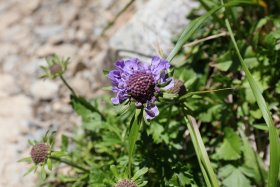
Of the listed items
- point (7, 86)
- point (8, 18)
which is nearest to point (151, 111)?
point (7, 86)

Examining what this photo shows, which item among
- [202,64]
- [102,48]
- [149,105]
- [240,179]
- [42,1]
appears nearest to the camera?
[149,105]

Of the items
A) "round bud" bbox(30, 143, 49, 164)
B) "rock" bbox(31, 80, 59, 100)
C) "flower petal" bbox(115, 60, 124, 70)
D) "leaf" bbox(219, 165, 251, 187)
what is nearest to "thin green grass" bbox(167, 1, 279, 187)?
"flower petal" bbox(115, 60, 124, 70)

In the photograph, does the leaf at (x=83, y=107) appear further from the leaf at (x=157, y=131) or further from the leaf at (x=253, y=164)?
the leaf at (x=253, y=164)

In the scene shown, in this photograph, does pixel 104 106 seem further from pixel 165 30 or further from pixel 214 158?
pixel 214 158

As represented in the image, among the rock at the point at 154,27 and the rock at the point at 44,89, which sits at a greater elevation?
the rock at the point at 154,27

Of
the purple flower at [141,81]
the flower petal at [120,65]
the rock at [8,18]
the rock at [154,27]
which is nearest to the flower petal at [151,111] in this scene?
the purple flower at [141,81]

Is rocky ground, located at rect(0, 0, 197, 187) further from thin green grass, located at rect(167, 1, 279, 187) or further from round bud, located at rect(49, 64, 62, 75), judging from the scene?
thin green grass, located at rect(167, 1, 279, 187)

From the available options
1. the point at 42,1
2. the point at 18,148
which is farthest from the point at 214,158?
the point at 42,1

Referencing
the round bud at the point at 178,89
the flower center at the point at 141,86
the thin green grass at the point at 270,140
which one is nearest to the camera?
the thin green grass at the point at 270,140
